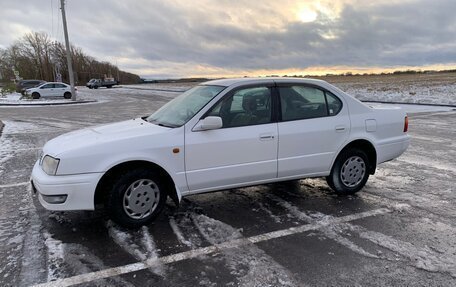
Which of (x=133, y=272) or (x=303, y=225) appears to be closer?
(x=133, y=272)

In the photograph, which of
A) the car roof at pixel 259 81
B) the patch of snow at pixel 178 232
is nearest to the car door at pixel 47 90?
the car roof at pixel 259 81

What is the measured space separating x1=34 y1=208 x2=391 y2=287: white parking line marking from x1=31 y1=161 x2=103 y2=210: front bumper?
86 cm

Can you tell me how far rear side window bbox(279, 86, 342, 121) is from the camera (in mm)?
4715

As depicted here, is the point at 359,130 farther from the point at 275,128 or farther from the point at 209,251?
the point at 209,251

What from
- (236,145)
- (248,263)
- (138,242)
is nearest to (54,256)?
(138,242)

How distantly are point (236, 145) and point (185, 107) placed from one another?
0.86 metres

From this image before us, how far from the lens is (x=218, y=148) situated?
4.23 metres

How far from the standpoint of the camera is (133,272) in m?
3.21

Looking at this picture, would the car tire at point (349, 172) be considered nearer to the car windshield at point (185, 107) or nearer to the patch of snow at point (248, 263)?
the patch of snow at point (248, 263)

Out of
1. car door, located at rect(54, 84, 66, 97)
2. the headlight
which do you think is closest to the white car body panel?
the headlight

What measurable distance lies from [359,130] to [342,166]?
1.81 feet

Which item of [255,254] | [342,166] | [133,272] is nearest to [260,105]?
[342,166]

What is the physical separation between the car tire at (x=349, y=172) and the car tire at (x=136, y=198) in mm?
2395

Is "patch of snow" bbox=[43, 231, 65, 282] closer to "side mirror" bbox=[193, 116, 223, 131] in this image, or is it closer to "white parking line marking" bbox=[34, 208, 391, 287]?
"white parking line marking" bbox=[34, 208, 391, 287]
